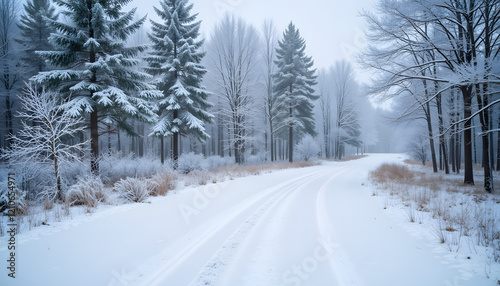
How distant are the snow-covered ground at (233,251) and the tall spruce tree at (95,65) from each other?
17.3 feet

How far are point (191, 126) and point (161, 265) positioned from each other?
9.72m

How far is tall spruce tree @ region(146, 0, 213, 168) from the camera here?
39.6 feet

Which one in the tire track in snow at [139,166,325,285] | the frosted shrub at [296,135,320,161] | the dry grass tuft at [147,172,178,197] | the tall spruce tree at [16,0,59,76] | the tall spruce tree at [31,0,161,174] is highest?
the tall spruce tree at [16,0,59,76]

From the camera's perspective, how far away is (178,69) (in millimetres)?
12727

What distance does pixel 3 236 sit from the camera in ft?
10.2

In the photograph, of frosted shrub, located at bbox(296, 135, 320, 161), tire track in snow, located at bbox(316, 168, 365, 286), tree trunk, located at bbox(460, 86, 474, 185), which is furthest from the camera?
frosted shrub, located at bbox(296, 135, 320, 161)

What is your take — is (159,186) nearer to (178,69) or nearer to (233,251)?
(233,251)

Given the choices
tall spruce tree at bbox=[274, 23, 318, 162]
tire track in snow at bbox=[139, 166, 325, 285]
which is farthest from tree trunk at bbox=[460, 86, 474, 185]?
tall spruce tree at bbox=[274, 23, 318, 162]

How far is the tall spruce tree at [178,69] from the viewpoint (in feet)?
39.6

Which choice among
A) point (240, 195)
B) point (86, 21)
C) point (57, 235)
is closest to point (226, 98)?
point (86, 21)

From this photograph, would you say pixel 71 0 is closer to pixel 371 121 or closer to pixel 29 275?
pixel 29 275

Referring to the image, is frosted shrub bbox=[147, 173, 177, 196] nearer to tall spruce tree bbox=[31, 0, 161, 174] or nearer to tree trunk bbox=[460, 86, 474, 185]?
tall spruce tree bbox=[31, 0, 161, 174]

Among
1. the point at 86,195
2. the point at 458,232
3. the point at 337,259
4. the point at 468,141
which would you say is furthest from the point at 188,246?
the point at 468,141

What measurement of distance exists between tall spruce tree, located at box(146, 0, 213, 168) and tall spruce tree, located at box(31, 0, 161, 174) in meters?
2.81
